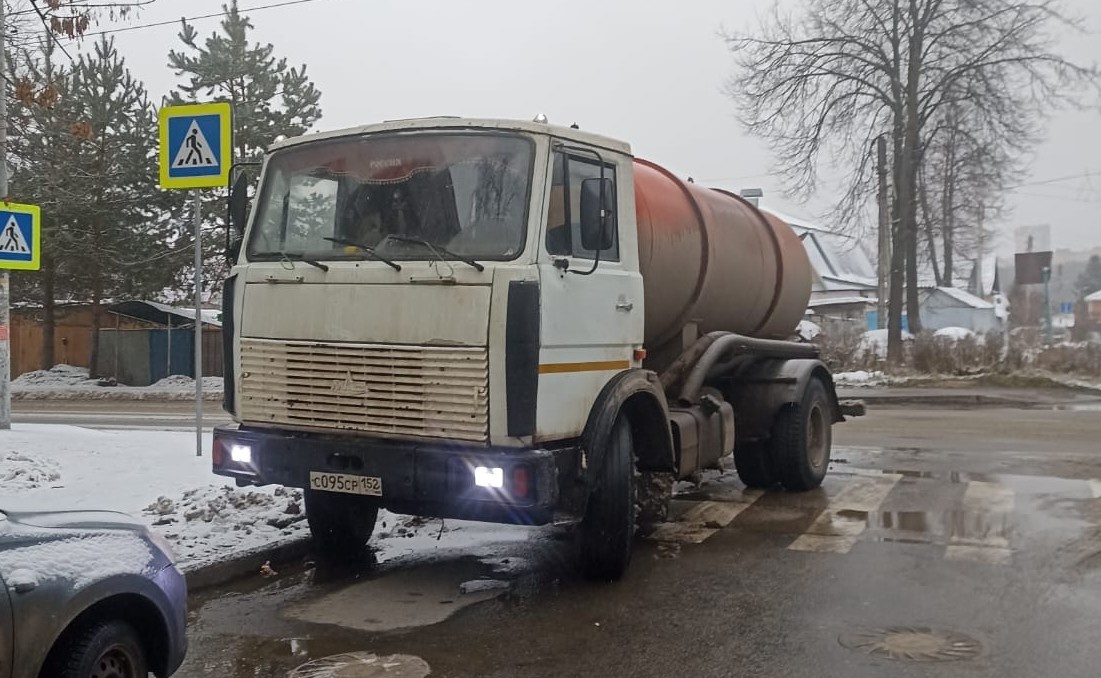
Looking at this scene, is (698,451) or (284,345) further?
(698,451)

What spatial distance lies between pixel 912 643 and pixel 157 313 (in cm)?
2654

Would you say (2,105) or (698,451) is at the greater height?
(2,105)

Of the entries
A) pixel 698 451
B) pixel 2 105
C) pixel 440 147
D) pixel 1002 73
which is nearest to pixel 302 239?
pixel 440 147

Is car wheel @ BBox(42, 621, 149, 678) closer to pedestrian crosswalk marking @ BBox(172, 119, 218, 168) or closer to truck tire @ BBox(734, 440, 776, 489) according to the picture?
pedestrian crosswalk marking @ BBox(172, 119, 218, 168)

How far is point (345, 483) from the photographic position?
5.77 m

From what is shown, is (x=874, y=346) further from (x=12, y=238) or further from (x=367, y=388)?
(x=367, y=388)

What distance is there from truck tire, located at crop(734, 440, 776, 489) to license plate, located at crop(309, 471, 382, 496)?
4.76m

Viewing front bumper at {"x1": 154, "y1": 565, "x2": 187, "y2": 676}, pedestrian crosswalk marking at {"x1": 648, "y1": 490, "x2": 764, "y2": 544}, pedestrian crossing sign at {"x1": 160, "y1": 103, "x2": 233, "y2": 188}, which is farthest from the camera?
pedestrian crossing sign at {"x1": 160, "y1": 103, "x2": 233, "y2": 188}

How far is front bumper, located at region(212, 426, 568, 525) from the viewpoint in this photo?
17.7 feet

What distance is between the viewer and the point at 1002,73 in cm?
2545

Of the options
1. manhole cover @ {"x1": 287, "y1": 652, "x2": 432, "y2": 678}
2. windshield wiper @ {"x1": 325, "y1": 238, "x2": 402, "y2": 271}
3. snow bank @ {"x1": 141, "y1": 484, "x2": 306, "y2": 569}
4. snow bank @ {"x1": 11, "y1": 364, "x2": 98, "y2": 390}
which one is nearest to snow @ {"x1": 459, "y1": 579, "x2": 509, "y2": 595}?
manhole cover @ {"x1": 287, "y1": 652, "x2": 432, "y2": 678}

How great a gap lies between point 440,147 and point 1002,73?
23805 mm

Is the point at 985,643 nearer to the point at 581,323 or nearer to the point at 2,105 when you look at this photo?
the point at 581,323

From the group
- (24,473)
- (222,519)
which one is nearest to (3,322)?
(24,473)
